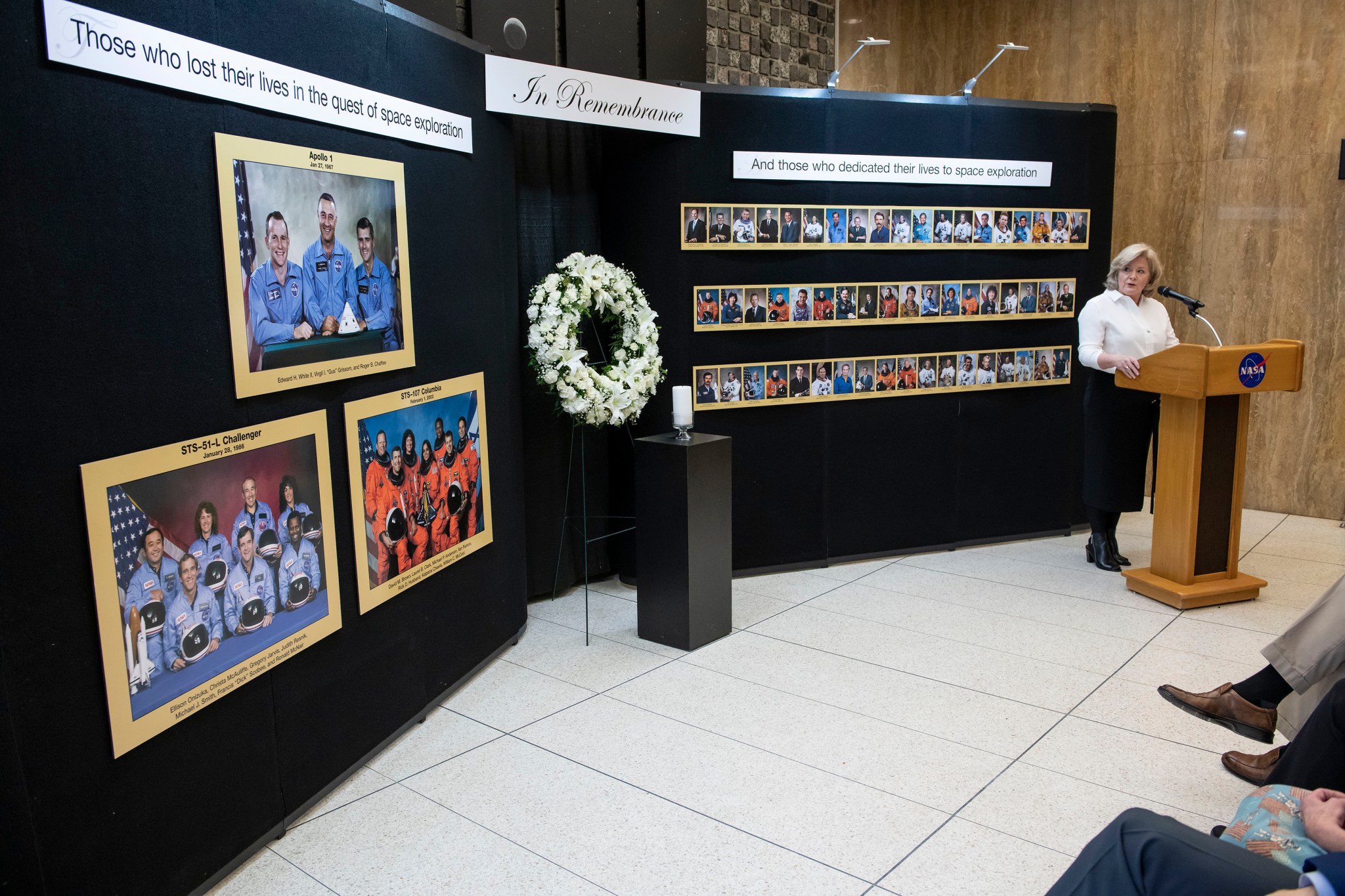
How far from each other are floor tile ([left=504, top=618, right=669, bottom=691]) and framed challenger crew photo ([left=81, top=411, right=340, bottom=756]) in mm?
1279

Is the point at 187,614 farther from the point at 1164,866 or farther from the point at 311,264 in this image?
the point at 1164,866

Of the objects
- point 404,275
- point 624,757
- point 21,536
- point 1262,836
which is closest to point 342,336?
point 404,275

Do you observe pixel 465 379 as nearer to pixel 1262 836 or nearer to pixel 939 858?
pixel 939 858

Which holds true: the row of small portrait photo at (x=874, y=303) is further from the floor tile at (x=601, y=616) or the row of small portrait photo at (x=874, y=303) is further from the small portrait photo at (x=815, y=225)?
the floor tile at (x=601, y=616)

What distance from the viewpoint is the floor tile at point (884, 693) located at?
347cm

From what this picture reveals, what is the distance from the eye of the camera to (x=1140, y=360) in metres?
4.93

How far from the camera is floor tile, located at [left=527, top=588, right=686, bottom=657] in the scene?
443cm

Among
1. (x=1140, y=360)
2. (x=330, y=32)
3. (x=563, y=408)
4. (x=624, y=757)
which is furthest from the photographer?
(x=1140, y=360)

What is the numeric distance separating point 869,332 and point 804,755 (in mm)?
2847

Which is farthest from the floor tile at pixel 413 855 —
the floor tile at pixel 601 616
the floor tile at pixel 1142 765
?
the floor tile at pixel 1142 765

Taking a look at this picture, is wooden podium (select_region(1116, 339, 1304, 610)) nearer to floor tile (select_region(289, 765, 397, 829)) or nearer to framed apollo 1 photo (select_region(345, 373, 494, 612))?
framed apollo 1 photo (select_region(345, 373, 494, 612))

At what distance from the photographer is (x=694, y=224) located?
16.3 feet

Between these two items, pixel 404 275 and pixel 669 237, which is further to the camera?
pixel 669 237

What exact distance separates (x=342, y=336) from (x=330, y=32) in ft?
3.03
